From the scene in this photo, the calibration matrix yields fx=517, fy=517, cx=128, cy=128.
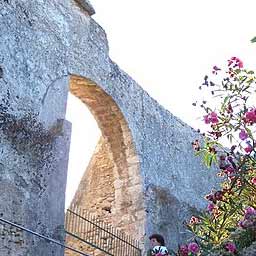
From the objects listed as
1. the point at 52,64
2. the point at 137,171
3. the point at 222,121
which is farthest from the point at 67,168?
the point at 222,121

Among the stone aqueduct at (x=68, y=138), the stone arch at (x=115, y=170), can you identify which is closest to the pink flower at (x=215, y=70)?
the stone aqueduct at (x=68, y=138)

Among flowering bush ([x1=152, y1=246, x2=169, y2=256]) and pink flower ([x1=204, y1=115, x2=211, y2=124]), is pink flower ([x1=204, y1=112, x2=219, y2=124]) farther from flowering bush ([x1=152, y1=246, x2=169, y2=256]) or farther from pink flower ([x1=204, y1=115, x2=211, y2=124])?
flowering bush ([x1=152, y1=246, x2=169, y2=256])

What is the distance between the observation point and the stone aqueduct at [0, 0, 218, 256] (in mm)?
6586

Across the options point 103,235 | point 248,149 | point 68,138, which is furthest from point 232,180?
point 103,235

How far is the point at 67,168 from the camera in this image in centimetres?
741

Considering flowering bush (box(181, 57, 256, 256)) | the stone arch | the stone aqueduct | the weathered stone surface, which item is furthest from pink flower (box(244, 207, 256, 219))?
the weathered stone surface

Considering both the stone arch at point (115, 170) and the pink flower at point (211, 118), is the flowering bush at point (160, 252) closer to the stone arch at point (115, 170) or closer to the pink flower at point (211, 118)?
the pink flower at point (211, 118)

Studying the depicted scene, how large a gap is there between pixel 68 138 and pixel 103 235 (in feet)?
9.23

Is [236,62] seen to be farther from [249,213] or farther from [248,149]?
[249,213]

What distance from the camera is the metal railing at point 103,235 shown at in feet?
28.9

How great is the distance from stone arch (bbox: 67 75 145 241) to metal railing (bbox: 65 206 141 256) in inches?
6.5

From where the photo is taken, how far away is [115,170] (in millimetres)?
9977

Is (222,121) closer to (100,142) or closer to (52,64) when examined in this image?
(52,64)

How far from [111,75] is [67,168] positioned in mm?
2630
